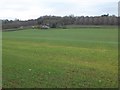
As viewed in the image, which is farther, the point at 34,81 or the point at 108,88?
the point at 34,81

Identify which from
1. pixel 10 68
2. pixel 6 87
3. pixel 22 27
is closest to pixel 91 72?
pixel 10 68

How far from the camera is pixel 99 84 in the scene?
962cm

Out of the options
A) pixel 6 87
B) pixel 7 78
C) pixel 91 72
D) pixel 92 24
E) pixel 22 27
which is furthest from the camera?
pixel 22 27

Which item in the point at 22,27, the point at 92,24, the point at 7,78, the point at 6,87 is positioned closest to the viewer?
the point at 6,87

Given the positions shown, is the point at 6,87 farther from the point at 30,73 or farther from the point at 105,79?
the point at 105,79

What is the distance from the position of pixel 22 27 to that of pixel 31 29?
220 cm

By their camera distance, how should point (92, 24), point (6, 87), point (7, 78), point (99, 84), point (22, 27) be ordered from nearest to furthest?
point (6, 87) → point (99, 84) → point (7, 78) → point (92, 24) → point (22, 27)

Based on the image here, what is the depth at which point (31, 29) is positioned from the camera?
71.5m

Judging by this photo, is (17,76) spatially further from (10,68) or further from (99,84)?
(99,84)

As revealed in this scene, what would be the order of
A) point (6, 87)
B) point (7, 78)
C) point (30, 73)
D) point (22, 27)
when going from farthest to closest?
point (22, 27), point (30, 73), point (7, 78), point (6, 87)

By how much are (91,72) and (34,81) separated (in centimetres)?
307

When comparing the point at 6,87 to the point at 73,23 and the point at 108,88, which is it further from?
the point at 73,23

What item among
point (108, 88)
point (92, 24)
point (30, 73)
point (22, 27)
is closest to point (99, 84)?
point (108, 88)

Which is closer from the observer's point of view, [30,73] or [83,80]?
[83,80]
